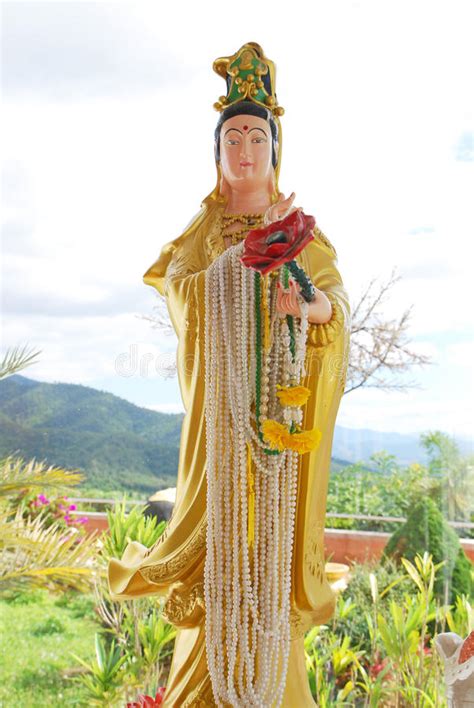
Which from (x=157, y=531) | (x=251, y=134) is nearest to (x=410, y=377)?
(x=157, y=531)

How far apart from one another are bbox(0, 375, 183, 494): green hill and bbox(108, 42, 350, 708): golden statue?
1.74 meters

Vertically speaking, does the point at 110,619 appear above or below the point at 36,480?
below

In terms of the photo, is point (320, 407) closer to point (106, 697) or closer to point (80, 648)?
point (106, 697)

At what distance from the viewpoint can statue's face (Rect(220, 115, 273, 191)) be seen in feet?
7.13

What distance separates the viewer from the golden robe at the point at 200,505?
80.0 inches

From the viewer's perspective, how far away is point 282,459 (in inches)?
76.8

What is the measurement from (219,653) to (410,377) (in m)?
2.22

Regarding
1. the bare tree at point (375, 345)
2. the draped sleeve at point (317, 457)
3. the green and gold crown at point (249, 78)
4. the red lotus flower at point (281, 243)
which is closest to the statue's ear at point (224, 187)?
the green and gold crown at point (249, 78)

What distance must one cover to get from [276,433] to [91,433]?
87.6 inches

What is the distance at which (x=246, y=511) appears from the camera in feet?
6.36

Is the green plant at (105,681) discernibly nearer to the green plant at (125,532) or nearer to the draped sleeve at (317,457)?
the green plant at (125,532)

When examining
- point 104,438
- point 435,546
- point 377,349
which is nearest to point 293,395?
point 435,546

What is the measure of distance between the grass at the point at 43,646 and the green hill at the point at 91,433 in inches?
23.1

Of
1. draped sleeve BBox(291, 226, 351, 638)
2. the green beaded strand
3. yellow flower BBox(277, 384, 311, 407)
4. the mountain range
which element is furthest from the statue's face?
the mountain range
